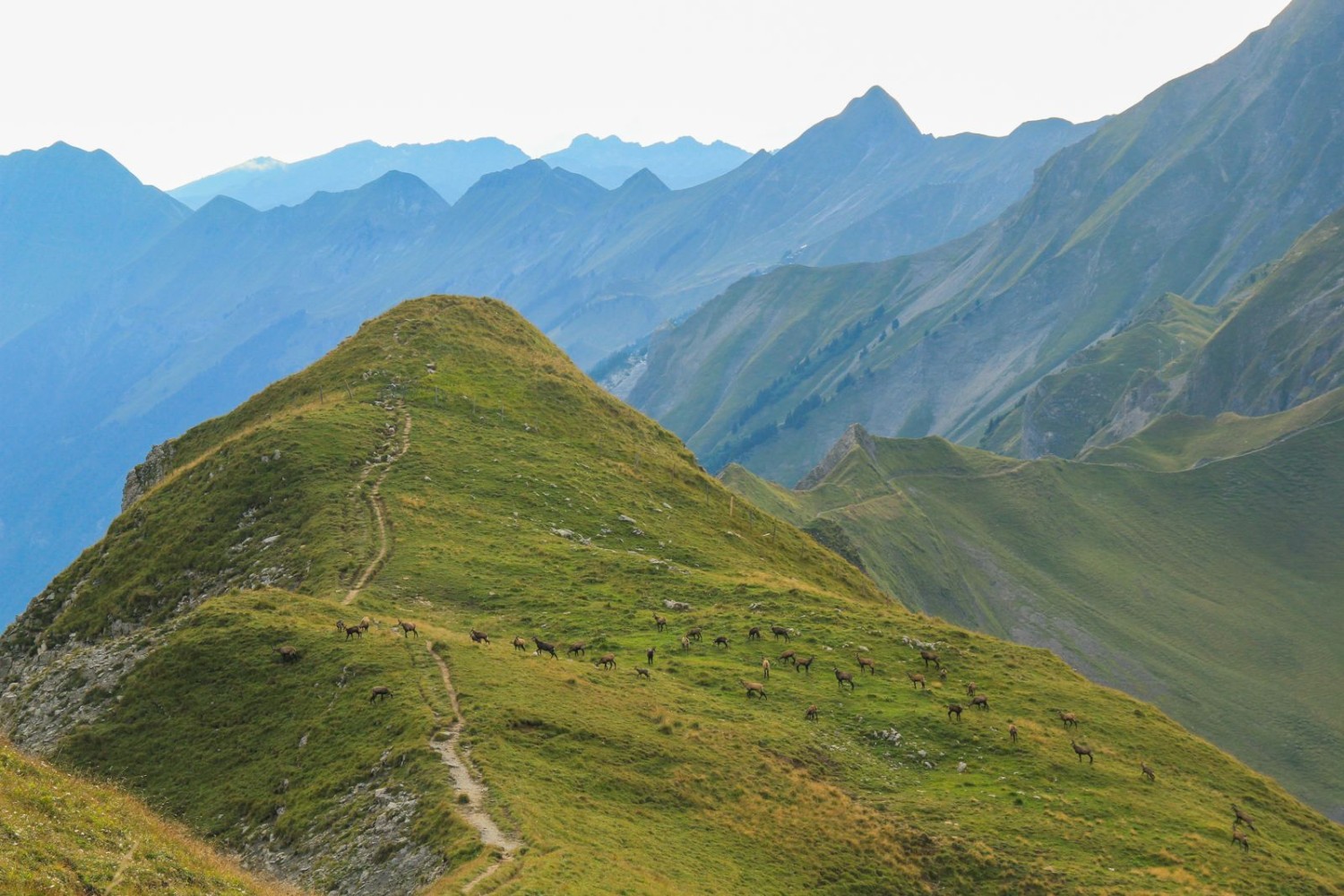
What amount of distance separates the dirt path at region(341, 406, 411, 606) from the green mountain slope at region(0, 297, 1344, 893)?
0.33 m


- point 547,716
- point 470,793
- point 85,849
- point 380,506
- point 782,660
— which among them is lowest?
point 85,849

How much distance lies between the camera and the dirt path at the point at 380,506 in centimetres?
6194

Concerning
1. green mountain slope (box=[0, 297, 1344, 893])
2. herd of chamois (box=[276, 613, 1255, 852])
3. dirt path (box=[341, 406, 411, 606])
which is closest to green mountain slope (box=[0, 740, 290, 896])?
green mountain slope (box=[0, 297, 1344, 893])

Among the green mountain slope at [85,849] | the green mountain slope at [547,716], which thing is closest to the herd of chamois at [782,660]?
the green mountain slope at [547,716]

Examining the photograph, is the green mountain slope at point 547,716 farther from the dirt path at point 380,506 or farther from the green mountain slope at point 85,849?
the green mountain slope at point 85,849

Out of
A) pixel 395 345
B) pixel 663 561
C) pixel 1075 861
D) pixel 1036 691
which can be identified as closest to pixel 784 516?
pixel 395 345

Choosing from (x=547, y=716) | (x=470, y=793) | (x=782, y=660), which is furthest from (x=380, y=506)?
(x=470, y=793)

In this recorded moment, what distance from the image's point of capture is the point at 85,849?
26.7 meters

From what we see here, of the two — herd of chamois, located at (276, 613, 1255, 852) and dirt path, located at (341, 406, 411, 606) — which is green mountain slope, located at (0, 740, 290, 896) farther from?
dirt path, located at (341, 406, 411, 606)

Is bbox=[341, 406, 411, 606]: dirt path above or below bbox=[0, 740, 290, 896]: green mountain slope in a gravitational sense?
above

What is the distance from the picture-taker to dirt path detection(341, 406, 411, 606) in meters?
61.9

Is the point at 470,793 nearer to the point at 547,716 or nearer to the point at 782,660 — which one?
the point at 547,716

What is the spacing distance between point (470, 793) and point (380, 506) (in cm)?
3904

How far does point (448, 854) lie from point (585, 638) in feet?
81.0
